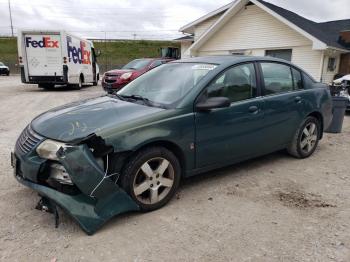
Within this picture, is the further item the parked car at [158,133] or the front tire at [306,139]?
the front tire at [306,139]

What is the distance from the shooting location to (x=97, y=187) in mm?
2830

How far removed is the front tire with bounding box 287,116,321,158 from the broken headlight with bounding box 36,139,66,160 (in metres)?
3.55

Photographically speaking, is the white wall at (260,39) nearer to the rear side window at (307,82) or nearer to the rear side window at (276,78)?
the rear side window at (307,82)

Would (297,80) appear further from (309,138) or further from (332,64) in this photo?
(332,64)

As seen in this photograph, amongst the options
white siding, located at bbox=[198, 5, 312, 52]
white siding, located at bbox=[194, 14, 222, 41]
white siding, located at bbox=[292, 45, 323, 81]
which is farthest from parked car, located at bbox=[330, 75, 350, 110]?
white siding, located at bbox=[194, 14, 222, 41]

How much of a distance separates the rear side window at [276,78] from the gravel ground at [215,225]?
1214 millimetres

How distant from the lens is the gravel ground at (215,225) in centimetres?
263

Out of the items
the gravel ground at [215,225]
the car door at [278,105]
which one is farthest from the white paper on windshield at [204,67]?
the gravel ground at [215,225]

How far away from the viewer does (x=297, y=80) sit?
4.88 meters

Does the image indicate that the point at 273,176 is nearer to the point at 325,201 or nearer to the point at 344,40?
the point at 325,201

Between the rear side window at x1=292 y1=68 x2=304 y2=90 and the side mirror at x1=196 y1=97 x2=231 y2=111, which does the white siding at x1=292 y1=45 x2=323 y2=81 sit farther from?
the side mirror at x1=196 y1=97 x2=231 y2=111

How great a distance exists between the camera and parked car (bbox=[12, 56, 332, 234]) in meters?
2.87

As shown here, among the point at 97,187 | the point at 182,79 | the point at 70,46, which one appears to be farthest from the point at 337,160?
the point at 70,46

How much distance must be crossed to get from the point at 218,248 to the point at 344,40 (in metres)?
19.1
